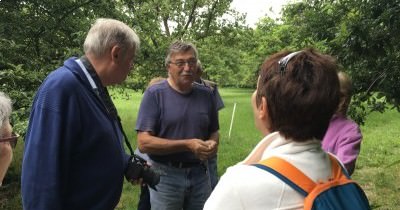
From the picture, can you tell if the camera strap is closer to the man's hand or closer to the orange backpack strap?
the man's hand

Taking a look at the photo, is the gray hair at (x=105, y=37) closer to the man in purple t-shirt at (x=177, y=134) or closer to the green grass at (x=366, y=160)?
the man in purple t-shirt at (x=177, y=134)

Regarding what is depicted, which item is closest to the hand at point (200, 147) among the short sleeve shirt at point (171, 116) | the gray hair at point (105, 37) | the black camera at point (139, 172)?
the short sleeve shirt at point (171, 116)

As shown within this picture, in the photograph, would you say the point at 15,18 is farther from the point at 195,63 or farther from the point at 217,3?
the point at 217,3

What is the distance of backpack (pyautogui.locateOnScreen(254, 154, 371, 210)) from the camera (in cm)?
137


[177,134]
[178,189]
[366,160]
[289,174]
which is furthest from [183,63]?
[366,160]

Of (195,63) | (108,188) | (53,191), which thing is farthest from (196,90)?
(53,191)

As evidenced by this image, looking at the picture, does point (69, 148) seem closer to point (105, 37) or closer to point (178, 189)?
point (105, 37)

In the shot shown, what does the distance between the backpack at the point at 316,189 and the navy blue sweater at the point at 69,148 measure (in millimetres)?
1090

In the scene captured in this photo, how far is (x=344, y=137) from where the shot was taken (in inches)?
115

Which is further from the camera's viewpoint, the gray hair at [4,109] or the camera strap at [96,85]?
the camera strap at [96,85]

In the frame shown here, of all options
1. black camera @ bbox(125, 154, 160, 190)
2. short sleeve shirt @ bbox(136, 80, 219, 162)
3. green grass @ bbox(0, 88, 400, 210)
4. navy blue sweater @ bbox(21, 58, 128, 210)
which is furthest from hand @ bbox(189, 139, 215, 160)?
green grass @ bbox(0, 88, 400, 210)

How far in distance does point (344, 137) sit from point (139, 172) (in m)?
1.31

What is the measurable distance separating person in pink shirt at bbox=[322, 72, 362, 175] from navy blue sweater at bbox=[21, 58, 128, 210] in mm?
1354

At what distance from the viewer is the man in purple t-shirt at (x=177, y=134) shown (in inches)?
133
